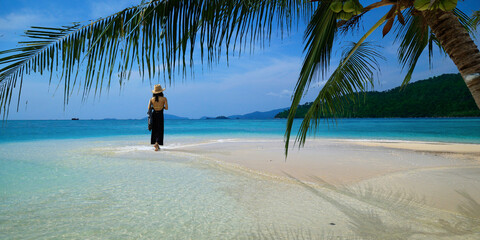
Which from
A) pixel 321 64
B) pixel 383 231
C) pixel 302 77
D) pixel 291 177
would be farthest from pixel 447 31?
pixel 291 177

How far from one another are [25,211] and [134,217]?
46.7 inches

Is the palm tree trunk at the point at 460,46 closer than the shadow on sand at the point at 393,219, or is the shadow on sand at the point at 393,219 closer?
the palm tree trunk at the point at 460,46

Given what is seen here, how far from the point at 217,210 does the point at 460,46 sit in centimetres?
231

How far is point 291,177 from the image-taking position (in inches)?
156

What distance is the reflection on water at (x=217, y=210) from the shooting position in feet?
6.82

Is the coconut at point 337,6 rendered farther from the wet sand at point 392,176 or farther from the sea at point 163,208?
the wet sand at point 392,176

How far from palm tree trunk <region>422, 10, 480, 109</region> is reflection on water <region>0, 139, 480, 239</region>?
1.18 metres

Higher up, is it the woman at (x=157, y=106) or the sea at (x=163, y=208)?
the woman at (x=157, y=106)

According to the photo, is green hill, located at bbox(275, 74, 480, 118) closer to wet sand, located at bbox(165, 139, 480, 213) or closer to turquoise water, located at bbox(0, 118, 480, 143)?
turquoise water, located at bbox(0, 118, 480, 143)

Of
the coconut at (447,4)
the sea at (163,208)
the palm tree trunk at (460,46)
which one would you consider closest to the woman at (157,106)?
the sea at (163,208)

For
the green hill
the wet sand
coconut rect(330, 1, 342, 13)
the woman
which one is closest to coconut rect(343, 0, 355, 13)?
coconut rect(330, 1, 342, 13)

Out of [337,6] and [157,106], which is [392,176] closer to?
[337,6]

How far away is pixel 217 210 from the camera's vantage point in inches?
102

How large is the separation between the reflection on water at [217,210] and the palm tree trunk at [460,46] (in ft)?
3.88
